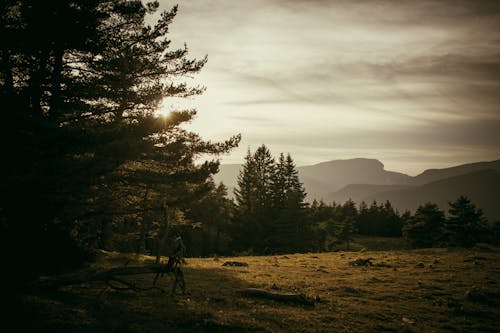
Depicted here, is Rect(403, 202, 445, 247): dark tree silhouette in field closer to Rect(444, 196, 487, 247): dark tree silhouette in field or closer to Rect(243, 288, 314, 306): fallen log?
Rect(444, 196, 487, 247): dark tree silhouette in field

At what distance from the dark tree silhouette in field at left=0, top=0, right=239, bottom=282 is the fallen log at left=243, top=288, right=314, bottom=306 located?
15.8 ft

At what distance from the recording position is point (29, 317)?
9.06m

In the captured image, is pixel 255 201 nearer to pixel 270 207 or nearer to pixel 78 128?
pixel 270 207

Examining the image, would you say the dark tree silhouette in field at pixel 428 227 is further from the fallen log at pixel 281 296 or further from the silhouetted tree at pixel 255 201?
the fallen log at pixel 281 296

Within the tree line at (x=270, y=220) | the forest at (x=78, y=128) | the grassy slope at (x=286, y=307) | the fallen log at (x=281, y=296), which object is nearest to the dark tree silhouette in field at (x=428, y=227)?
the tree line at (x=270, y=220)

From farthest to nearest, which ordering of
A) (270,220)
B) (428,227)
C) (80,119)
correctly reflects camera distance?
(428,227) → (270,220) → (80,119)

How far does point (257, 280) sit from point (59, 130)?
1197 centimetres

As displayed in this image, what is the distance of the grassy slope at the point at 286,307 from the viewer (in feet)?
30.8

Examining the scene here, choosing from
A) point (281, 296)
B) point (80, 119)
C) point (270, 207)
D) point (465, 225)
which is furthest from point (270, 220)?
point (80, 119)

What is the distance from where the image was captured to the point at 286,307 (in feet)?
38.2

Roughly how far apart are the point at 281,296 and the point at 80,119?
11268mm

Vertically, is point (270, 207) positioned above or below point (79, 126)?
below

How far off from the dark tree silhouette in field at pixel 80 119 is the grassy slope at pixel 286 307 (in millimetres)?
3490

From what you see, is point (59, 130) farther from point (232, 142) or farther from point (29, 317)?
point (232, 142)
